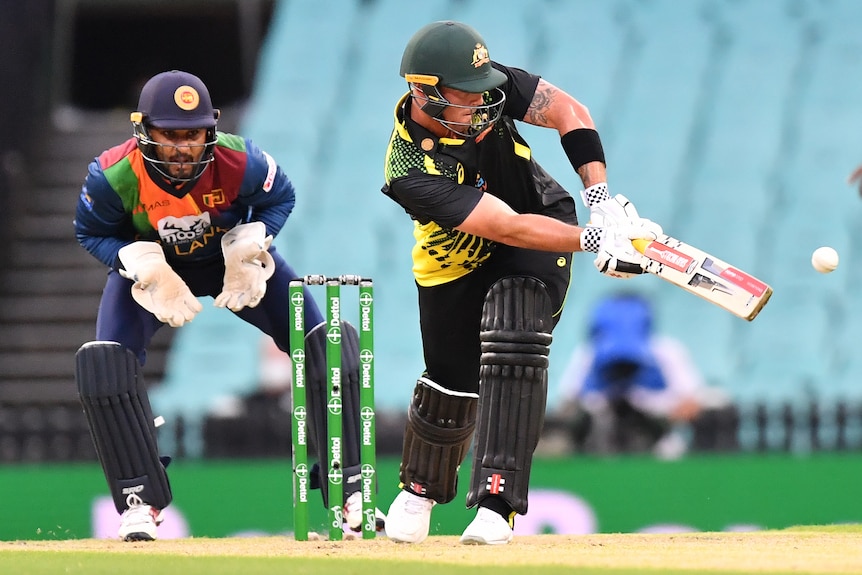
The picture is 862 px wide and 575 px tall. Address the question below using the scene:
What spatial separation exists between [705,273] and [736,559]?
2.62 feet

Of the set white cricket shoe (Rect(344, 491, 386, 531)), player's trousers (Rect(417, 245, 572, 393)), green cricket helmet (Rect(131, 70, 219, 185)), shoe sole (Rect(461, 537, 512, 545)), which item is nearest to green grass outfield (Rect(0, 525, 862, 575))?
shoe sole (Rect(461, 537, 512, 545))

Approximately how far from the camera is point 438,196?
4016mm

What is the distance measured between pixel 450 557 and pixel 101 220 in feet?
5.54

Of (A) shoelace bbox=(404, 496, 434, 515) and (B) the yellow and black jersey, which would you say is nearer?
(B) the yellow and black jersey

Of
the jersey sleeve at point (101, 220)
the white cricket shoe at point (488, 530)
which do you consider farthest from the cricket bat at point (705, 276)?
the jersey sleeve at point (101, 220)

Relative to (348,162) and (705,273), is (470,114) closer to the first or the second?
(705,273)

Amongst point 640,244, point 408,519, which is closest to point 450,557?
point 408,519

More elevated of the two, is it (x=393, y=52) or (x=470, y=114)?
(x=393, y=52)

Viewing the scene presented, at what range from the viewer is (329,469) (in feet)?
13.8

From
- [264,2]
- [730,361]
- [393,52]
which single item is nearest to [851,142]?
[730,361]

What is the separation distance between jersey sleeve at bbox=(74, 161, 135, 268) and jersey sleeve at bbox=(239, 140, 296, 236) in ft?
1.29

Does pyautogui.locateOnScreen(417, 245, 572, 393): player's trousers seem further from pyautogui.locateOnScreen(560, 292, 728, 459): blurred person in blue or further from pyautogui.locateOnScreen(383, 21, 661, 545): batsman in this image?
pyautogui.locateOnScreen(560, 292, 728, 459): blurred person in blue

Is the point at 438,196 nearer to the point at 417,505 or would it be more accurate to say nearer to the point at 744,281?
the point at 744,281

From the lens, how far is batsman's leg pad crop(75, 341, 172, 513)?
14.7 feet
